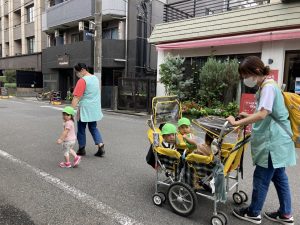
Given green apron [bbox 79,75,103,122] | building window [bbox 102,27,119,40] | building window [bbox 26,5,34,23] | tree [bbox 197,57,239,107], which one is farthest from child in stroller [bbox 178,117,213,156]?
building window [bbox 26,5,34,23]

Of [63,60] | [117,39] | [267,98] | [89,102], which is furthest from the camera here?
[63,60]

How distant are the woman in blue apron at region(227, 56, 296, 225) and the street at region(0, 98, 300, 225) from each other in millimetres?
569

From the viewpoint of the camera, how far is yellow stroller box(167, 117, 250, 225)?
286cm

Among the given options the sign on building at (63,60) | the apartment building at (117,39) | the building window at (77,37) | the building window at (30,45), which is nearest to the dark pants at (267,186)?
the apartment building at (117,39)

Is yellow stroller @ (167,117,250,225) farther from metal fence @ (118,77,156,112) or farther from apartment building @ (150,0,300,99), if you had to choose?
metal fence @ (118,77,156,112)

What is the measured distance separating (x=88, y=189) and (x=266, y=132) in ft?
8.15

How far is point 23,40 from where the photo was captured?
27969mm

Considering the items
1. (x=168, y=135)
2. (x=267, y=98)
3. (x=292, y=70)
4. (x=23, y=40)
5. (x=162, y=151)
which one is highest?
(x=23, y=40)

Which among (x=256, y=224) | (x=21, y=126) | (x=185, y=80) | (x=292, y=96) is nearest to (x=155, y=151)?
(x=256, y=224)

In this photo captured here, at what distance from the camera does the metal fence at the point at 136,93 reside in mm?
12938

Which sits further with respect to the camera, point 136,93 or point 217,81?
point 136,93

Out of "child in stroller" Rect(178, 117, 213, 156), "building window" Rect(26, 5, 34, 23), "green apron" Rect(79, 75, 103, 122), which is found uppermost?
"building window" Rect(26, 5, 34, 23)

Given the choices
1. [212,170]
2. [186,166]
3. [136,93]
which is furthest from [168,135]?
[136,93]

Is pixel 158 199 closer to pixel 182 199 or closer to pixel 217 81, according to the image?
pixel 182 199
